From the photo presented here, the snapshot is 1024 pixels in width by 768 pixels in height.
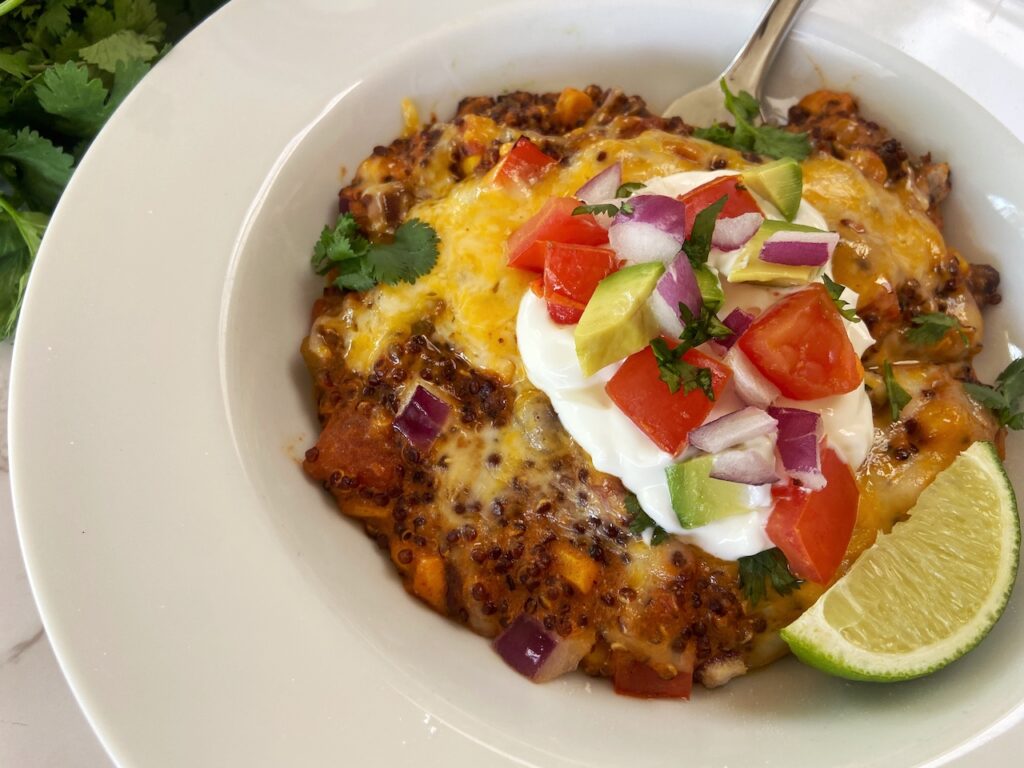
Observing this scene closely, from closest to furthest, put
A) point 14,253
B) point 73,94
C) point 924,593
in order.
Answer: point 924,593 → point 73,94 → point 14,253

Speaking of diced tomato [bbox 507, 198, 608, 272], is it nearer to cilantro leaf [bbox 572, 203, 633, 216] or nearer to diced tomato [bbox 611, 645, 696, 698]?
cilantro leaf [bbox 572, 203, 633, 216]

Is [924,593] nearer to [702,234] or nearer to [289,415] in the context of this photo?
[702,234]

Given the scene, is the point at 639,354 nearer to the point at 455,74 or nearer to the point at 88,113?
the point at 455,74

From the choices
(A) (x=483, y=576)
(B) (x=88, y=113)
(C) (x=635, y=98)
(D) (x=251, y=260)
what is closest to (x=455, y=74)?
(C) (x=635, y=98)

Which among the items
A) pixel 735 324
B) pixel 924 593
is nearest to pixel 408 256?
pixel 735 324

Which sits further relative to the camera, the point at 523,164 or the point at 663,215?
the point at 523,164

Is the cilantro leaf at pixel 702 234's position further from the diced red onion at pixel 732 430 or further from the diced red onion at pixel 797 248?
the diced red onion at pixel 732 430

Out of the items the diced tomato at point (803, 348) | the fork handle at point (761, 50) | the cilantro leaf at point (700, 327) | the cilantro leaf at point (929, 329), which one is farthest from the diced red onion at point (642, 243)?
the fork handle at point (761, 50)
